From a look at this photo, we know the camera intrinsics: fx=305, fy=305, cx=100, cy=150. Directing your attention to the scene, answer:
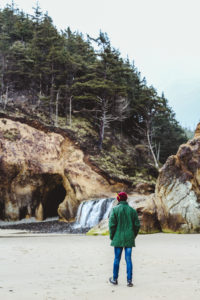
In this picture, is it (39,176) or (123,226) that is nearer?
(123,226)

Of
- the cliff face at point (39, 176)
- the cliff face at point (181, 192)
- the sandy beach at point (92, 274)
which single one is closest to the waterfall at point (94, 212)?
the cliff face at point (39, 176)

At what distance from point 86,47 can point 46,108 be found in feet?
44.5

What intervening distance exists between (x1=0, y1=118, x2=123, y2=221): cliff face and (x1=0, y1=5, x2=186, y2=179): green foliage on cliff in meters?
3.41

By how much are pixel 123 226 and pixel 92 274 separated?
4.95 ft

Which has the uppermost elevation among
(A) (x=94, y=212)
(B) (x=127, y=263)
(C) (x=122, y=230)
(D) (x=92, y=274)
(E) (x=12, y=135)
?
(E) (x=12, y=135)

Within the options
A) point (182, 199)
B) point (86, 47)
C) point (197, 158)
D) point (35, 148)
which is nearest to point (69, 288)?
point (182, 199)

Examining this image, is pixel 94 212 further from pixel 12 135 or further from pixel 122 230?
pixel 122 230

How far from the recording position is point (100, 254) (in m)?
9.22

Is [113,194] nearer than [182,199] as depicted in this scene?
No

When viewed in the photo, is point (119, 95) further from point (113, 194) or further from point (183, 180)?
point (183, 180)

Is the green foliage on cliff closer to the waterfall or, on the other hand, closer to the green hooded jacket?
the waterfall

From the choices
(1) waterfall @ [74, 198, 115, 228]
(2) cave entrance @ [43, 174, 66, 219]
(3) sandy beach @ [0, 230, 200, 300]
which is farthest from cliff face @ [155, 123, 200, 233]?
(2) cave entrance @ [43, 174, 66, 219]

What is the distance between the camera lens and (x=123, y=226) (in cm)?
577

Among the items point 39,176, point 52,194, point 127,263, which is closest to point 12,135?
point 39,176
